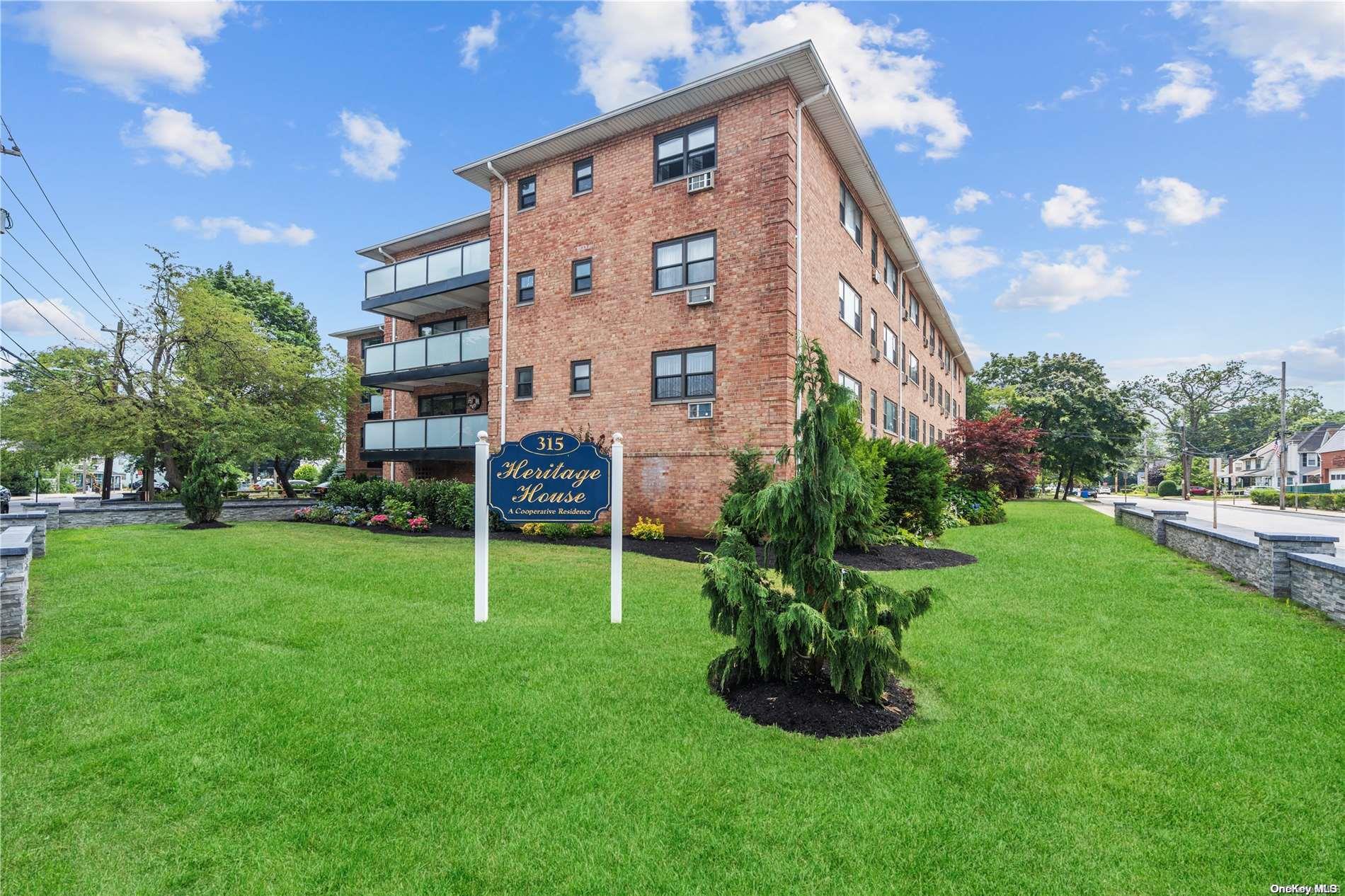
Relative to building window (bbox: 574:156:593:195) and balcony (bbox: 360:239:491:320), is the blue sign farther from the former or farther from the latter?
balcony (bbox: 360:239:491:320)

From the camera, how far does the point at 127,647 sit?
18.5ft

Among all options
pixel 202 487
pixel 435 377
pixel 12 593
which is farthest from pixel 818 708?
pixel 435 377

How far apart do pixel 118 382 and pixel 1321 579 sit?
29.3 m

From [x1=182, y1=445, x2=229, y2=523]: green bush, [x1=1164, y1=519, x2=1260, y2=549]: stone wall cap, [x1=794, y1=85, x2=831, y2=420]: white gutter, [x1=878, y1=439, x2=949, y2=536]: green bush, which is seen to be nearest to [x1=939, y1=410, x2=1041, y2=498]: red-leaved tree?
[x1=878, y1=439, x2=949, y2=536]: green bush

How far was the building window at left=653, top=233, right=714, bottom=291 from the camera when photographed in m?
14.6

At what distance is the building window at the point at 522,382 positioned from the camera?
17.2 meters

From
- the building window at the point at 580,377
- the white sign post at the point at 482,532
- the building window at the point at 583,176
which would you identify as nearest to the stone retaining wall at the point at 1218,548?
the white sign post at the point at 482,532

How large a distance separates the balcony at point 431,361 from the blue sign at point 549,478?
11.4 meters

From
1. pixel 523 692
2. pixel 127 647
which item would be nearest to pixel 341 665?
pixel 523 692

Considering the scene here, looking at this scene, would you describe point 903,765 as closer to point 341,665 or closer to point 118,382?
point 341,665

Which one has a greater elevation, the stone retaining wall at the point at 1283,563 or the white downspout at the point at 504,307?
the white downspout at the point at 504,307

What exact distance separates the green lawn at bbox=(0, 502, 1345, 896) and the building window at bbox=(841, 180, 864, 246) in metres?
13.4

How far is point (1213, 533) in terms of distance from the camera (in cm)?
1000

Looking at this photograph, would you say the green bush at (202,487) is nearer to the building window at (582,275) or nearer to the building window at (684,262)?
the building window at (582,275)
